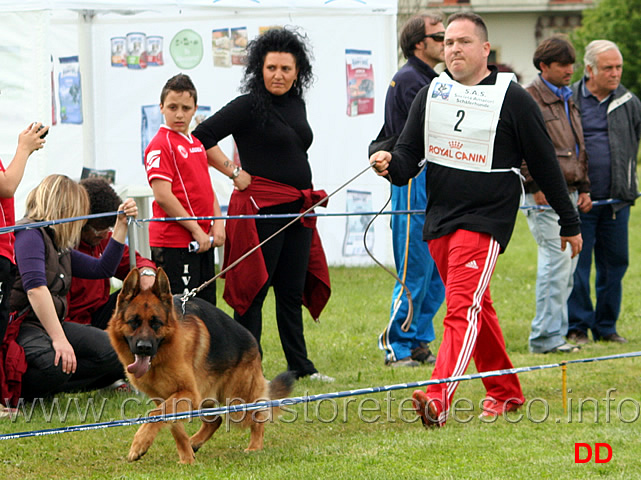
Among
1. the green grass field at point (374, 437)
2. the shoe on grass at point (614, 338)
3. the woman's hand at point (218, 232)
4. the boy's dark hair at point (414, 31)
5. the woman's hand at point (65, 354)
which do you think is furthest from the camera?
the shoe on grass at point (614, 338)

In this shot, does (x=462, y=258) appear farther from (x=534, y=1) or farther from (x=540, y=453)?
(x=534, y=1)

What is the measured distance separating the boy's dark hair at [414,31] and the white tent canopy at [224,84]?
3024mm

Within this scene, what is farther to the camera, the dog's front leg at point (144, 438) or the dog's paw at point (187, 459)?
the dog's paw at point (187, 459)

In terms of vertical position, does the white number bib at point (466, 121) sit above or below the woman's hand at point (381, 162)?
above

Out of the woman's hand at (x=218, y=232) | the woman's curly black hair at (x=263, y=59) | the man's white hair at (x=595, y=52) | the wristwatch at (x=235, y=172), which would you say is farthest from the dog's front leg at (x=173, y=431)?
the man's white hair at (x=595, y=52)

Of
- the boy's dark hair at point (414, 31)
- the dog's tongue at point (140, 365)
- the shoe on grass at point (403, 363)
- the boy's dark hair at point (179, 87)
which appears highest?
the boy's dark hair at point (414, 31)

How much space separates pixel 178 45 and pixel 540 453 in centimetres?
768

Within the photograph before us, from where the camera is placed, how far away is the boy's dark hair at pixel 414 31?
21.8 feet

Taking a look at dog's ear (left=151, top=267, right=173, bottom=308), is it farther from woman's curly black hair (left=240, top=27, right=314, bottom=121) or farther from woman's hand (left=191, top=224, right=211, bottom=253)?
woman's curly black hair (left=240, top=27, right=314, bottom=121)

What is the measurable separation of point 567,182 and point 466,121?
2553mm

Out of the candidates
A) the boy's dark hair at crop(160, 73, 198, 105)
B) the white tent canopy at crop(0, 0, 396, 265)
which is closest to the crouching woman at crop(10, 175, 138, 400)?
the boy's dark hair at crop(160, 73, 198, 105)

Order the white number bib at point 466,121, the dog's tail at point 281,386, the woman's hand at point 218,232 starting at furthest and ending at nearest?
the woman's hand at point 218,232
the dog's tail at point 281,386
the white number bib at point 466,121

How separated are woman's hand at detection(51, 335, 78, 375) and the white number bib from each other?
220cm

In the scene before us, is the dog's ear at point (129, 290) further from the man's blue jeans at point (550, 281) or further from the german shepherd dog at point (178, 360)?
the man's blue jeans at point (550, 281)
